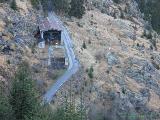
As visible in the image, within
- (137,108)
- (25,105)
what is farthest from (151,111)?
(25,105)

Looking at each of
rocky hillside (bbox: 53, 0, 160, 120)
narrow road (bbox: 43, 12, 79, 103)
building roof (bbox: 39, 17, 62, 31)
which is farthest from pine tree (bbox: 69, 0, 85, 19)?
building roof (bbox: 39, 17, 62, 31)

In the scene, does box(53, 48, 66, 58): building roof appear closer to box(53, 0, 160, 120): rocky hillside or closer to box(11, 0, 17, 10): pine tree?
box(53, 0, 160, 120): rocky hillside

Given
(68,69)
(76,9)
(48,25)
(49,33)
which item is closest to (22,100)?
(68,69)

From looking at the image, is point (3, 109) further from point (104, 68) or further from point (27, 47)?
point (104, 68)

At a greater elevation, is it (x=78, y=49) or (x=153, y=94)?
(x=78, y=49)

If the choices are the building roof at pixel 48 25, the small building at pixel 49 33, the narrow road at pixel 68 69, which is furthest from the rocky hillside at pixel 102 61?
the small building at pixel 49 33

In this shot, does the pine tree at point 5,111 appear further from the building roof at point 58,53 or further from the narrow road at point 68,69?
the building roof at point 58,53
